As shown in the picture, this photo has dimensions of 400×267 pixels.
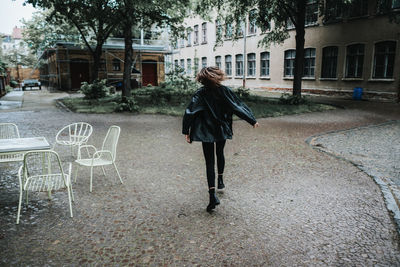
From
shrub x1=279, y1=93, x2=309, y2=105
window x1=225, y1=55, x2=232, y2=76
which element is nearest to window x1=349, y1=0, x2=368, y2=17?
shrub x1=279, y1=93, x2=309, y2=105

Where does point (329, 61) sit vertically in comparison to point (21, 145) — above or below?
above

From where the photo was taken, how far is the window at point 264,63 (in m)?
29.8

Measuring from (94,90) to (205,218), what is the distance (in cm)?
1816

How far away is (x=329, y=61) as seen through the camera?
932 inches

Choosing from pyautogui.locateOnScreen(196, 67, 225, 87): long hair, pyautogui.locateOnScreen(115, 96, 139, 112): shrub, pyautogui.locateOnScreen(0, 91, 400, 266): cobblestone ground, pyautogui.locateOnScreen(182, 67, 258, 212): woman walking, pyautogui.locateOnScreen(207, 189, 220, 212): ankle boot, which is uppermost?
pyautogui.locateOnScreen(196, 67, 225, 87): long hair

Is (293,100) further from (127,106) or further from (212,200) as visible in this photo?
(212,200)

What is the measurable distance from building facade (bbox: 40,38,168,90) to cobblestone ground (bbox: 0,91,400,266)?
26355 mm

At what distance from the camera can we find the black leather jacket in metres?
4.28

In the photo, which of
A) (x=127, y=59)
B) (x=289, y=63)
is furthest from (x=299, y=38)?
(x=289, y=63)

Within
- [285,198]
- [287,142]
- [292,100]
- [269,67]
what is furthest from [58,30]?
[285,198]

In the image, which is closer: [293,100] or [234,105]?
[234,105]

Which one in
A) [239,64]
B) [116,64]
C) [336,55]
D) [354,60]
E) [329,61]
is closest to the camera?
[354,60]

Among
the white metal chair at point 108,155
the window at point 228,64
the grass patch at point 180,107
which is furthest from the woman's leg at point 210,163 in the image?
the window at point 228,64

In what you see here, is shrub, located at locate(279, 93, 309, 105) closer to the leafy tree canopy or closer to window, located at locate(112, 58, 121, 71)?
the leafy tree canopy
